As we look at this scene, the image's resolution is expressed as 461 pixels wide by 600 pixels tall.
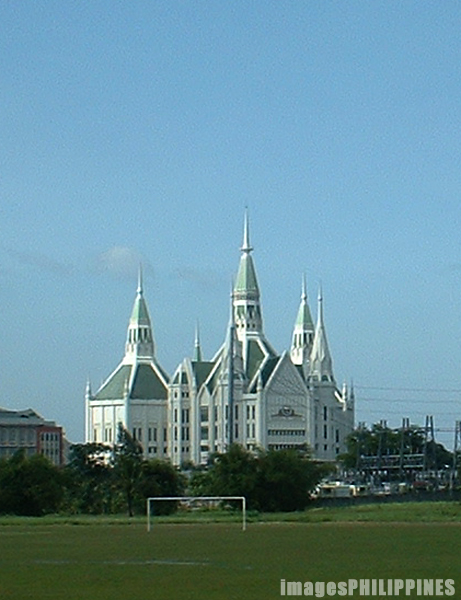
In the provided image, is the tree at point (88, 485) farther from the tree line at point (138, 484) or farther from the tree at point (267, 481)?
the tree at point (267, 481)

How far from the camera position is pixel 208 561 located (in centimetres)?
4225

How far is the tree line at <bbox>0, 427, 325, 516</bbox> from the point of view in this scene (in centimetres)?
11462

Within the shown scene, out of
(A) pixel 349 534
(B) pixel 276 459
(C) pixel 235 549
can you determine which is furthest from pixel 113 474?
(C) pixel 235 549

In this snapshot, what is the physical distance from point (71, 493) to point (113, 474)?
12.8ft

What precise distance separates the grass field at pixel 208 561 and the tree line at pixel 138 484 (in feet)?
159

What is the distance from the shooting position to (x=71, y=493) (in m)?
127

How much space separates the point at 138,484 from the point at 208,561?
76736 millimetres

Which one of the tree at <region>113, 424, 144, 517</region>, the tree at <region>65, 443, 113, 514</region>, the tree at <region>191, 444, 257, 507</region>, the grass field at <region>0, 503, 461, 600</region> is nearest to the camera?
the grass field at <region>0, 503, 461, 600</region>

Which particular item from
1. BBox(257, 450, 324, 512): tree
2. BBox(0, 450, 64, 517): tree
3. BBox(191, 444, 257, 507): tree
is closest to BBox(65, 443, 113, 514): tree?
BBox(0, 450, 64, 517): tree

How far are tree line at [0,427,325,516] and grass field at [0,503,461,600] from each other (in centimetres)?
4841

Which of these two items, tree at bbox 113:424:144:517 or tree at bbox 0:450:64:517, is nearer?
tree at bbox 0:450:64:517

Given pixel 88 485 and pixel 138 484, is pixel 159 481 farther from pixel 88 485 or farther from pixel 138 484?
pixel 88 485

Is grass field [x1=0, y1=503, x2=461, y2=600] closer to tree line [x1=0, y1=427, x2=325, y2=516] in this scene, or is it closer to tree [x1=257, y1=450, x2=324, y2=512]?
tree line [x1=0, y1=427, x2=325, y2=516]

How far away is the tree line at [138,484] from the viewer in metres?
115
